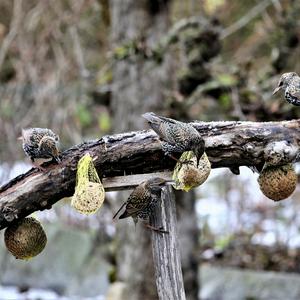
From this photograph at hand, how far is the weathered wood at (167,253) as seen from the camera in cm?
142

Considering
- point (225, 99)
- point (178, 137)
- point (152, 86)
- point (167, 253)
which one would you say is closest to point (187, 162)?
point (178, 137)

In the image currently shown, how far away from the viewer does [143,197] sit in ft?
4.40

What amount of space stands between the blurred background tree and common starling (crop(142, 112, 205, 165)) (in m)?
1.38

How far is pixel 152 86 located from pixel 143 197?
86.7 inches

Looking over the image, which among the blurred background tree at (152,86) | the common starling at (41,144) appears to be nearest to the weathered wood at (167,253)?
the common starling at (41,144)

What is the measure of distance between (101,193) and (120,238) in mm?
2272

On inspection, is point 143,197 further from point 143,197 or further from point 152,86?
point 152,86

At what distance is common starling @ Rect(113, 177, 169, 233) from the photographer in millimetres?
1338

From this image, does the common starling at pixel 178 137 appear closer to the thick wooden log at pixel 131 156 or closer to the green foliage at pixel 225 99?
the thick wooden log at pixel 131 156

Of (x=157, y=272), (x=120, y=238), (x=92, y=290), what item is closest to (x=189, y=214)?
(x=120, y=238)

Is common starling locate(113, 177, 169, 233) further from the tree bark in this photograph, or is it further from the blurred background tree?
the tree bark

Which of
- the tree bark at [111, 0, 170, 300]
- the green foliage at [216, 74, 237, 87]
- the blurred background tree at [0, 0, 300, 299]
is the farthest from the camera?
the tree bark at [111, 0, 170, 300]

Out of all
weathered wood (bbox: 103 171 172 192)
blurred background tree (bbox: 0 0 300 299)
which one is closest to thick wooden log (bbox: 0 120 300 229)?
weathered wood (bbox: 103 171 172 192)

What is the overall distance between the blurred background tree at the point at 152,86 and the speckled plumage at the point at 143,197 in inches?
54.6
